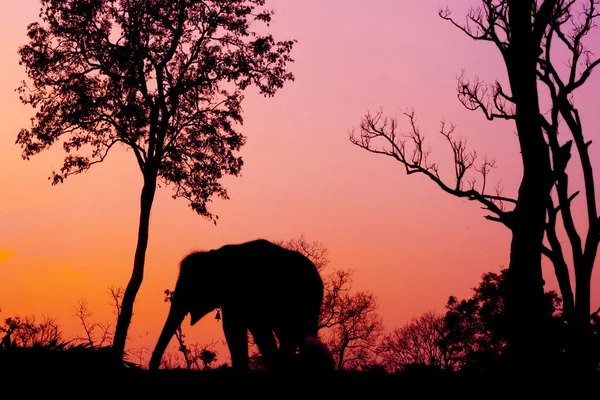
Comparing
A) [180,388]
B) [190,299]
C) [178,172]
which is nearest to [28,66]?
[178,172]

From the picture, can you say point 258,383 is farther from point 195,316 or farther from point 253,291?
point 195,316

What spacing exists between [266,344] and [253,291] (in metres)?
1.41

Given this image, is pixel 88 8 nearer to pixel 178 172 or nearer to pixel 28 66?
pixel 28 66

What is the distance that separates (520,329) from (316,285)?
183 inches

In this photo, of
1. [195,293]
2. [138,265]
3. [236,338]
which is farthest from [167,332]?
[138,265]

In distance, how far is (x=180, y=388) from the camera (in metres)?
10.3

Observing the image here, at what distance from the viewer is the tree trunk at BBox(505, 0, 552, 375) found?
14.5 meters

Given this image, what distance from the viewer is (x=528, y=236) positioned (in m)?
14.7

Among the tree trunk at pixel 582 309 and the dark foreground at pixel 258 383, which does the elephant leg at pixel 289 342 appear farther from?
the tree trunk at pixel 582 309

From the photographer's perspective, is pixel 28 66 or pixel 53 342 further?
pixel 28 66

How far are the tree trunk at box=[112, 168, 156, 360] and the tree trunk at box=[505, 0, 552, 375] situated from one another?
11.2 metres

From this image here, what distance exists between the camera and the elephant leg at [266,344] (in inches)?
583

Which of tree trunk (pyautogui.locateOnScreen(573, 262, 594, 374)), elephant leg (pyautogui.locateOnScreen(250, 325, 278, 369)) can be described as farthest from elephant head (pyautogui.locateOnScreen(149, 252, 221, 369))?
tree trunk (pyautogui.locateOnScreen(573, 262, 594, 374))

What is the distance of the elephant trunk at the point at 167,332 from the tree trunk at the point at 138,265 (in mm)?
5064
